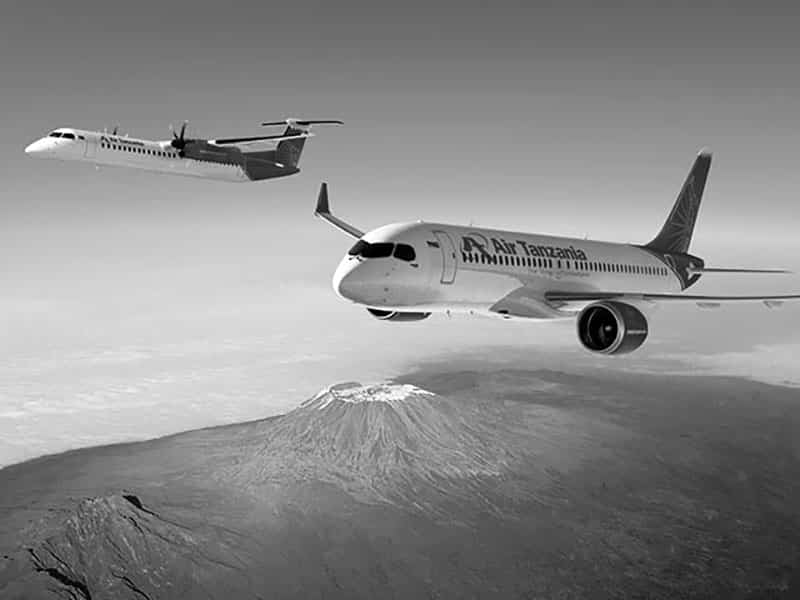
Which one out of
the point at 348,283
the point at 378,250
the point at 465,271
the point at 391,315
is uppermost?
the point at 378,250

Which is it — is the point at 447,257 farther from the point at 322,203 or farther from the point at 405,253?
the point at 322,203

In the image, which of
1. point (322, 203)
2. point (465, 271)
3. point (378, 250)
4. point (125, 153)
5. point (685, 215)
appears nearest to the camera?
point (378, 250)

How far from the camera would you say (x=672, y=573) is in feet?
614

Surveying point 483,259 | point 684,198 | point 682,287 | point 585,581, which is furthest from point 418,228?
point 585,581

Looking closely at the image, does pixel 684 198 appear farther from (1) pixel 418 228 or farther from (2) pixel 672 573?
(2) pixel 672 573

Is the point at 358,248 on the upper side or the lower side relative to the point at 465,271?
upper

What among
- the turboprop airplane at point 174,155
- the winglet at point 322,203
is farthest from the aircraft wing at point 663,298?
the turboprop airplane at point 174,155

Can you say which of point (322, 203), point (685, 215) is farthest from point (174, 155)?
point (685, 215)

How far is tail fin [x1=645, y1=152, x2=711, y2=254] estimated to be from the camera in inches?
1994

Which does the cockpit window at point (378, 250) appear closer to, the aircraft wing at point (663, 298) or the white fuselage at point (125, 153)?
the aircraft wing at point (663, 298)

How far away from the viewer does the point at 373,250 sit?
2864cm

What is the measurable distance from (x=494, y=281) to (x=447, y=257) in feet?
9.98

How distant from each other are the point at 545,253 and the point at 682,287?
19.4 metres

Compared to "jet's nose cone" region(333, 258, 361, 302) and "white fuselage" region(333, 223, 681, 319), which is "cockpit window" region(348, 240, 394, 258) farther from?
"jet's nose cone" region(333, 258, 361, 302)
